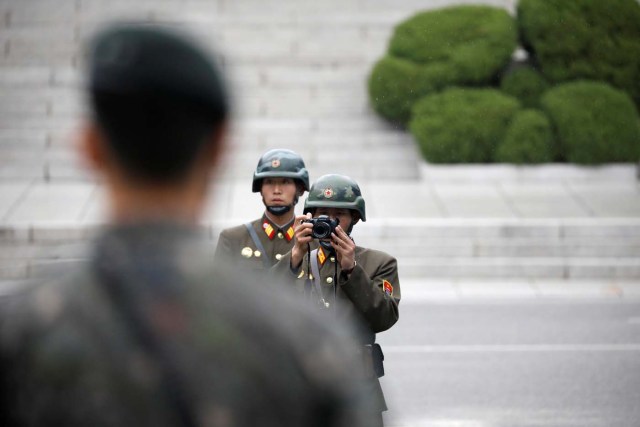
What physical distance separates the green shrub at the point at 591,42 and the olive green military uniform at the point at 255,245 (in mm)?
13208

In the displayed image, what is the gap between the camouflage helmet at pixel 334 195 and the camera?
5109mm

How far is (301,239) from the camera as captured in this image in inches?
195

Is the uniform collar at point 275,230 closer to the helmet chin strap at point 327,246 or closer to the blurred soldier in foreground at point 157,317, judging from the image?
the helmet chin strap at point 327,246

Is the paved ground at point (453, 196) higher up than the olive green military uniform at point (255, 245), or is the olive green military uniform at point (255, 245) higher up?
the olive green military uniform at point (255, 245)

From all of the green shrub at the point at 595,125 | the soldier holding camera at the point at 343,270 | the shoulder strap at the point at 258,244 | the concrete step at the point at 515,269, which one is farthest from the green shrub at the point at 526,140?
the soldier holding camera at the point at 343,270

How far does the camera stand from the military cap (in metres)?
1.60

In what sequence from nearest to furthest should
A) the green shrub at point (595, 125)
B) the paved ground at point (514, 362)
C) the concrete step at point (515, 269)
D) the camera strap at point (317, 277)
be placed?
the camera strap at point (317, 277) → the paved ground at point (514, 362) → the concrete step at point (515, 269) → the green shrub at point (595, 125)

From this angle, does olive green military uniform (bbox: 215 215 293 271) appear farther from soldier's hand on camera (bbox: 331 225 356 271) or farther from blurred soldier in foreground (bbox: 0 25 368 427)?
blurred soldier in foreground (bbox: 0 25 368 427)

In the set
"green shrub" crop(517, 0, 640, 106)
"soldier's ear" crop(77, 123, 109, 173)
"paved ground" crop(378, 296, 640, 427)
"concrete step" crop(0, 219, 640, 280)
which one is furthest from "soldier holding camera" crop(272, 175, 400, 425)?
"green shrub" crop(517, 0, 640, 106)

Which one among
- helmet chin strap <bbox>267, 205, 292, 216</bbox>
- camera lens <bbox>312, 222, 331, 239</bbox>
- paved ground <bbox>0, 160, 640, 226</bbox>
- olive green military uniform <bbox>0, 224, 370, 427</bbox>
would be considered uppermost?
olive green military uniform <bbox>0, 224, 370, 427</bbox>

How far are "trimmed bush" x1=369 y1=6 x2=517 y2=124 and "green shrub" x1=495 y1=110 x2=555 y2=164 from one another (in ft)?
4.84

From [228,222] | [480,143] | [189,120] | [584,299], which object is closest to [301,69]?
[480,143]

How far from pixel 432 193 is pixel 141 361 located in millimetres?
15770

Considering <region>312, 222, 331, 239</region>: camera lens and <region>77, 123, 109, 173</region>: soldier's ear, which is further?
<region>312, 222, 331, 239</region>: camera lens
